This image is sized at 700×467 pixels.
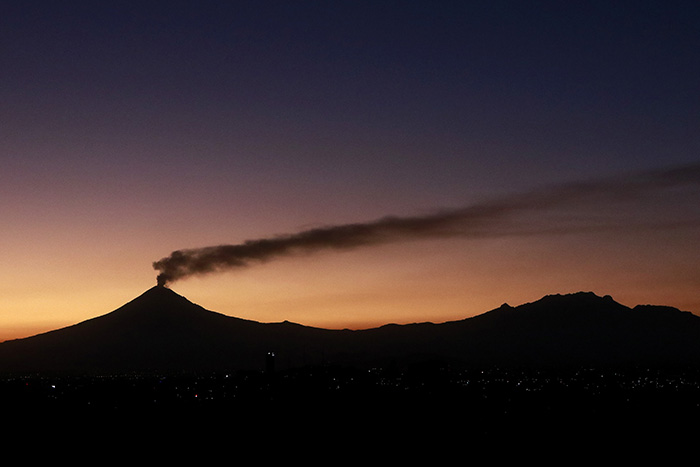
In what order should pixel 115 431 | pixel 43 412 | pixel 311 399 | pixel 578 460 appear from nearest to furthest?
pixel 578 460, pixel 115 431, pixel 43 412, pixel 311 399


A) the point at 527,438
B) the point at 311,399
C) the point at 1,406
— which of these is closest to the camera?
the point at 527,438

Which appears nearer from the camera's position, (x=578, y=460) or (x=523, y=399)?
(x=578, y=460)

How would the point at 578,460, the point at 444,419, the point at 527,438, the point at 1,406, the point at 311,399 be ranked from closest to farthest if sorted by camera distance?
the point at 578,460
the point at 527,438
the point at 444,419
the point at 1,406
the point at 311,399

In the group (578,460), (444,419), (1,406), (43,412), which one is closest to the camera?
(578,460)

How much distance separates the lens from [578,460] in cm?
8425

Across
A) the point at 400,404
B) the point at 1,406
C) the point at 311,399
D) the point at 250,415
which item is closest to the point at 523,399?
the point at 400,404

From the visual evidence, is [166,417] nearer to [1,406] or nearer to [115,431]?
[115,431]

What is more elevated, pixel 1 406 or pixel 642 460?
pixel 1 406

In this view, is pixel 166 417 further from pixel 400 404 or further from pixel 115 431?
pixel 400 404

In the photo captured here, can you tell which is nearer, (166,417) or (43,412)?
(166,417)

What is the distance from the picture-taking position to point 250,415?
13812 cm

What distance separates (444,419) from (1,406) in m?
93.4

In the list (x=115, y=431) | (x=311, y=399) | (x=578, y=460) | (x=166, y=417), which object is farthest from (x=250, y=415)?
(x=578, y=460)

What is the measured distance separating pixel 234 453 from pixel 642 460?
46.5 meters
